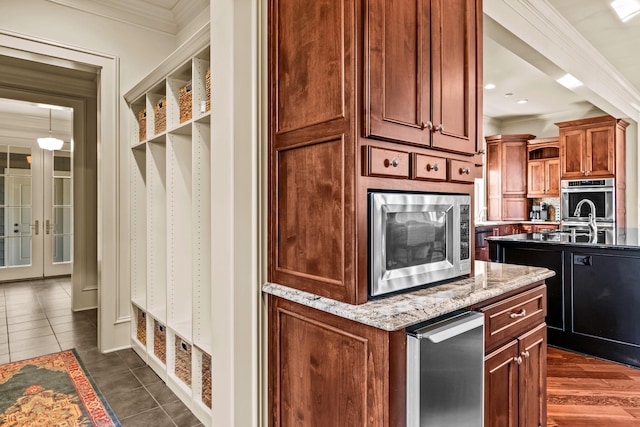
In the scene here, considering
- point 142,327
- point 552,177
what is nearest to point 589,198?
point 552,177

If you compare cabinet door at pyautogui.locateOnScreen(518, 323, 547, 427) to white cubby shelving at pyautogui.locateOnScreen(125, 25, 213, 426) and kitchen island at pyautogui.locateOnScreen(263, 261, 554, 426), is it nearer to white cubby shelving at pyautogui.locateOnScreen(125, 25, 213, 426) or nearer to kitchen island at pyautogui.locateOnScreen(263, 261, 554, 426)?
kitchen island at pyautogui.locateOnScreen(263, 261, 554, 426)

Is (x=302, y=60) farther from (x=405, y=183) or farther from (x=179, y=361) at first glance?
(x=179, y=361)

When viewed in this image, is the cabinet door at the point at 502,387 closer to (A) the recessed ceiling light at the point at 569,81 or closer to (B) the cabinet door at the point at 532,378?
(B) the cabinet door at the point at 532,378

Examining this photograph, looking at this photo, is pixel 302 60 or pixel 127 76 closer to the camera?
pixel 302 60

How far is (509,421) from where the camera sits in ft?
5.34

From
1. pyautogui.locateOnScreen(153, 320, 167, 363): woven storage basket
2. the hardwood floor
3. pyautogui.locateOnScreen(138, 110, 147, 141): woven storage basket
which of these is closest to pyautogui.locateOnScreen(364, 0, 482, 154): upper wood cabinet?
the hardwood floor

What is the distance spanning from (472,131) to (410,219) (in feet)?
2.06

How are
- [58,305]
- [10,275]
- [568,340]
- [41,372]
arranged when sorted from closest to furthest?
[41,372]
[568,340]
[58,305]
[10,275]

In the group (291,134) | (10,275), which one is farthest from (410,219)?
(10,275)

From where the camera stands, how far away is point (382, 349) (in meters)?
1.15

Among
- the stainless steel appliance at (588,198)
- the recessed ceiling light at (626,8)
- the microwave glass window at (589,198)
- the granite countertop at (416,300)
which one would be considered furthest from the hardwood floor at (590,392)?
the microwave glass window at (589,198)

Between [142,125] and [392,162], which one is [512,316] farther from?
[142,125]

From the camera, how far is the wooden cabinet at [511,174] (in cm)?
759

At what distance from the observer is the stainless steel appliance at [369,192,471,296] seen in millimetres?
1312
